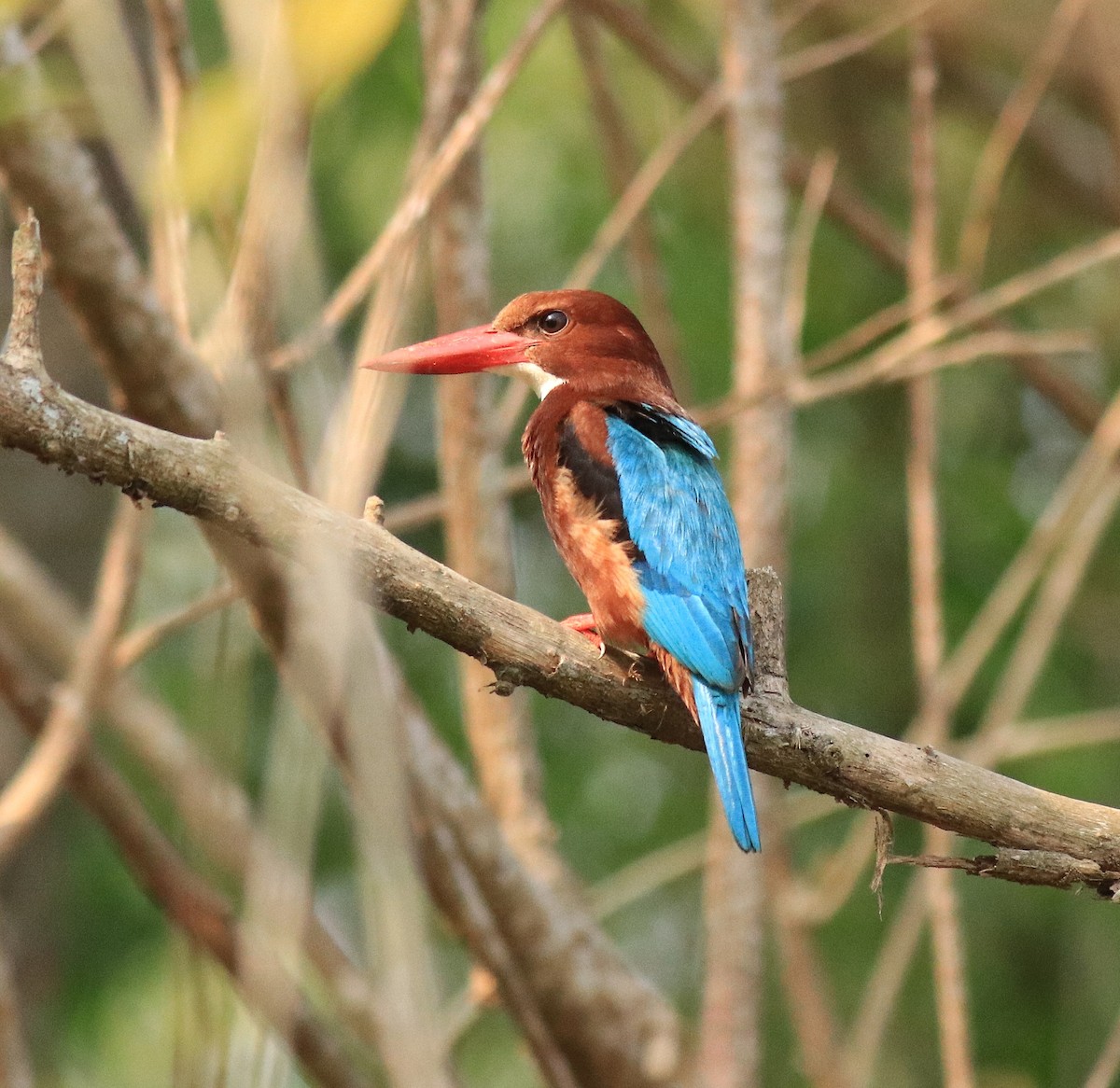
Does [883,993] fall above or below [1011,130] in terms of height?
below

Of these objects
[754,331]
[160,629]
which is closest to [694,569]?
[160,629]

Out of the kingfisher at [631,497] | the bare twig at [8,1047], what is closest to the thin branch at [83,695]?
the bare twig at [8,1047]

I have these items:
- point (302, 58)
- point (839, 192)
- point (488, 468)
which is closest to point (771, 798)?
point (488, 468)

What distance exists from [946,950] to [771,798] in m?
0.67

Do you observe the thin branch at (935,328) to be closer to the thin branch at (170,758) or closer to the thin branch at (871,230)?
the thin branch at (871,230)

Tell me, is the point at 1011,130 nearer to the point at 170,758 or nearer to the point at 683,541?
the point at 683,541

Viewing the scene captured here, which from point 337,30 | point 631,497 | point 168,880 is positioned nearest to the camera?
point 337,30

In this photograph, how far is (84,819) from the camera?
6.48 metres

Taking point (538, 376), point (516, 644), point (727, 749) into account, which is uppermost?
point (538, 376)

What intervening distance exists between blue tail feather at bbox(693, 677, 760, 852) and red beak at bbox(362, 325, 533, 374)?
1322 mm

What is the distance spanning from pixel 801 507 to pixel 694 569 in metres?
3.51

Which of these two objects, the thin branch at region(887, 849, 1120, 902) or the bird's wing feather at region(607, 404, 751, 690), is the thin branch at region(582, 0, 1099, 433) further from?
the thin branch at region(887, 849, 1120, 902)

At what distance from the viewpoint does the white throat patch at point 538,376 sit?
372cm

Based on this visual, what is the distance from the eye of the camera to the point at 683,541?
295 centimetres
